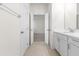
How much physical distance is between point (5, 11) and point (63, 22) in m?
2.40

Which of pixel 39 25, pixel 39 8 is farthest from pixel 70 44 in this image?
pixel 39 25

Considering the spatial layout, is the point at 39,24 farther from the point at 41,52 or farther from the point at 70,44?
the point at 70,44

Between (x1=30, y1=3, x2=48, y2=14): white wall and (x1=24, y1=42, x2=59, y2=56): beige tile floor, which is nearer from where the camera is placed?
(x1=24, y1=42, x2=59, y2=56): beige tile floor

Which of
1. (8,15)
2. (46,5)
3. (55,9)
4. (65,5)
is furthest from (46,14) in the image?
(8,15)

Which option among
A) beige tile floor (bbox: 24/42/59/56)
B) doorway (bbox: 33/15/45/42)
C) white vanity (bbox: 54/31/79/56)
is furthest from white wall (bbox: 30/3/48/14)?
white vanity (bbox: 54/31/79/56)

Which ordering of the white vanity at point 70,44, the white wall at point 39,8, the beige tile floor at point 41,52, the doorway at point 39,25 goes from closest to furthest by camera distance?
the white vanity at point 70,44, the beige tile floor at point 41,52, the white wall at point 39,8, the doorway at point 39,25

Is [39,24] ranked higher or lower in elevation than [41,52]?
higher

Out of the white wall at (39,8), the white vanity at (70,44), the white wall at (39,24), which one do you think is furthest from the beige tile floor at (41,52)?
the white wall at (39,8)

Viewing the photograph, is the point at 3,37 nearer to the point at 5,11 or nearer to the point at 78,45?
the point at 5,11

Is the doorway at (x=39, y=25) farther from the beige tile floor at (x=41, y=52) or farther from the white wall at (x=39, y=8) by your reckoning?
the beige tile floor at (x=41, y=52)

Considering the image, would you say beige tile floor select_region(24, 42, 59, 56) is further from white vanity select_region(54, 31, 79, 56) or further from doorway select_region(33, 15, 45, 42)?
doorway select_region(33, 15, 45, 42)

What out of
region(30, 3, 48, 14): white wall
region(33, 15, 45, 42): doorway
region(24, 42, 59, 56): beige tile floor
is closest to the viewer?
region(24, 42, 59, 56): beige tile floor

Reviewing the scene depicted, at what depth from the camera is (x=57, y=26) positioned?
3.76m

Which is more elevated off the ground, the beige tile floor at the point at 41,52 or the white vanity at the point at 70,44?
the white vanity at the point at 70,44
